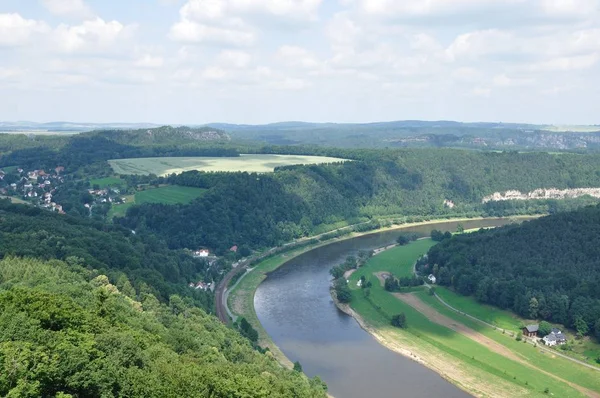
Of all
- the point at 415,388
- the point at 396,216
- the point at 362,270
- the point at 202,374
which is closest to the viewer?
A: the point at 202,374

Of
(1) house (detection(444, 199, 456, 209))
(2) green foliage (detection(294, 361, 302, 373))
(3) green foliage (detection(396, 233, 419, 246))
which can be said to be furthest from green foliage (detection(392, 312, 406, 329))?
(1) house (detection(444, 199, 456, 209))

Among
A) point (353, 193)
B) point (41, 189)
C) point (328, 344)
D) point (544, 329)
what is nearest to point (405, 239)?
point (353, 193)

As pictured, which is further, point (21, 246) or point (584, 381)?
point (21, 246)

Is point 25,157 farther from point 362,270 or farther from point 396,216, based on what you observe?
point 362,270

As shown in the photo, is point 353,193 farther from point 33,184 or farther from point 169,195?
point 33,184

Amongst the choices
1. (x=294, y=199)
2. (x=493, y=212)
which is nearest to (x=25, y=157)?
(x=294, y=199)

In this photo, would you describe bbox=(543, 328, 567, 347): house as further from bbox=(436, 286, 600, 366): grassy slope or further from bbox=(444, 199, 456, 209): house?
bbox=(444, 199, 456, 209): house
